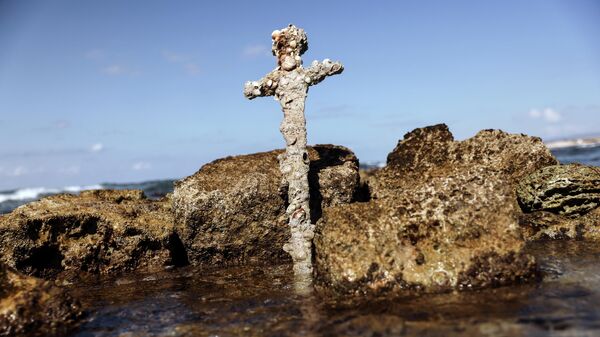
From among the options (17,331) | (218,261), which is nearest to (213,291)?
(218,261)

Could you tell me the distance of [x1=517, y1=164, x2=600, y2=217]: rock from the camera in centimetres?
920

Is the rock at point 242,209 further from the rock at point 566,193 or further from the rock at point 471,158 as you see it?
the rock at point 566,193

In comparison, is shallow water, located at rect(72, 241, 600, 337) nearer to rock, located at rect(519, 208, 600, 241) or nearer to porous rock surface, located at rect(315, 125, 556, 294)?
porous rock surface, located at rect(315, 125, 556, 294)

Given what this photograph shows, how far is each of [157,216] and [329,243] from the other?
16.6 feet

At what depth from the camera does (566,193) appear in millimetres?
9305

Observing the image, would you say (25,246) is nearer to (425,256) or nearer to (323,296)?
(323,296)

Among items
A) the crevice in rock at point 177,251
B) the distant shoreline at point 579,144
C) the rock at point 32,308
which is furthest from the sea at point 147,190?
the distant shoreline at point 579,144

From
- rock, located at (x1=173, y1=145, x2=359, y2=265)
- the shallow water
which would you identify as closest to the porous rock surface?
the shallow water

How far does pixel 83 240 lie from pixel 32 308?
354cm

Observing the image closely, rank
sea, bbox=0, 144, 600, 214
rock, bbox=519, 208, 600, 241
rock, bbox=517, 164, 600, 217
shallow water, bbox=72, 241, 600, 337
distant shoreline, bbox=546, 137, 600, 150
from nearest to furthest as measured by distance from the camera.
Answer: shallow water, bbox=72, 241, 600, 337 → rock, bbox=519, 208, 600, 241 → rock, bbox=517, 164, 600, 217 → sea, bbox=0, 144, 600, 214 → distant shoreline, bbox=546, 137, 600, 150

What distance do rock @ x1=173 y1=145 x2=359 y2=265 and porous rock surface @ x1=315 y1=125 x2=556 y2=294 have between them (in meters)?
2.49

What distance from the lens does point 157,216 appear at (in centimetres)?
1005

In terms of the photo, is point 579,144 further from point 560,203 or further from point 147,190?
point 560,203

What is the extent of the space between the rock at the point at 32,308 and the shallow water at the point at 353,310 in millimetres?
293
